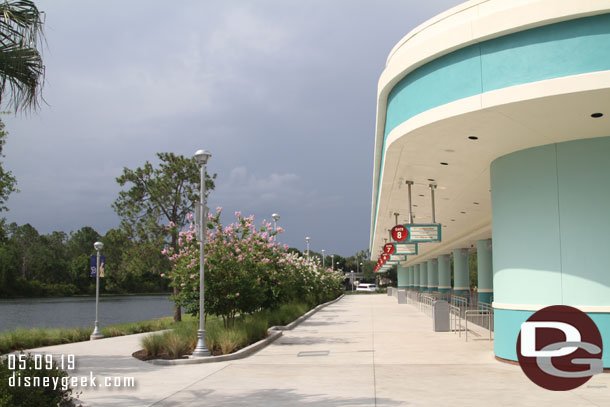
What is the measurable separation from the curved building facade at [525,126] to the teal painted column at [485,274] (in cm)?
1885

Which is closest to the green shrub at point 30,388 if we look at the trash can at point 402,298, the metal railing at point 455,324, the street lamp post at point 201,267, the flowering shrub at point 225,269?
the street lamp post at point 201,267

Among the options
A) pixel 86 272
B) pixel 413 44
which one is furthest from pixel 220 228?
pixel 86 272

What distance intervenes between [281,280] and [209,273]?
5.94 metres

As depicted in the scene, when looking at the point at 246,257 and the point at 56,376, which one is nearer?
the point at 56,376

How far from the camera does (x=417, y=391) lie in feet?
30.5

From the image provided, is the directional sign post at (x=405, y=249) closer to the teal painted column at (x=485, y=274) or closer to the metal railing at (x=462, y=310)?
the metal railing at (x=462, y=310)

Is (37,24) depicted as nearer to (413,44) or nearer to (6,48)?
(6,48)

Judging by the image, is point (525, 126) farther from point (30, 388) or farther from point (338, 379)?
point (30, 388)

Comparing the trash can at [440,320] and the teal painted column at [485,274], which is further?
the teal painted column at [485,274]

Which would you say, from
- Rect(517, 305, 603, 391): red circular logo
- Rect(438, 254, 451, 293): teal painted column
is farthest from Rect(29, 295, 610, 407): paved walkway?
Rect(438, 254, 451, 293): teal painted column

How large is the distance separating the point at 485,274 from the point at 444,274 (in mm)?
15250

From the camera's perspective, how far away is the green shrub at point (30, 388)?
5.75 metres

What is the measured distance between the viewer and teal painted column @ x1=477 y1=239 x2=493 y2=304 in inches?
1222

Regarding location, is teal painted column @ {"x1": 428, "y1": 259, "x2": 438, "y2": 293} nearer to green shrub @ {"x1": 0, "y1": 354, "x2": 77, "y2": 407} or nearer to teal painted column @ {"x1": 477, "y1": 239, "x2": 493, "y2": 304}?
teal painted column @ {"x1": 477, "y1": 239, "x2": 493, "y2": 304}
